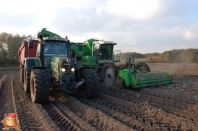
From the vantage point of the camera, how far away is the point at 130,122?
5.17 m

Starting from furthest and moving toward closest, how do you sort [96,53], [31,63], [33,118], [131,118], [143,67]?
1. [96,53]
2. [143,67]
3. [31,63]
4. [33,118]
5. [131,118]

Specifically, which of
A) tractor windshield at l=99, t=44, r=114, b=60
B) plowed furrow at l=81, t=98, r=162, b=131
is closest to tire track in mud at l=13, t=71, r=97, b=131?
plowed furrow at l=81, t=98, r=162, b=131

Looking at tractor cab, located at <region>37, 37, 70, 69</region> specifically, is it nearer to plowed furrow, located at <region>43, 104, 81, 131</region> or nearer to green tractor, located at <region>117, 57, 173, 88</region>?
plowed furrow, located at <region>43, 104, 81, 131</region>

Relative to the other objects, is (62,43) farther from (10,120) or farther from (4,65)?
(4,65)

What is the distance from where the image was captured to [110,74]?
477 inches

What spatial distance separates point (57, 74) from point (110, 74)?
4580 millimetres

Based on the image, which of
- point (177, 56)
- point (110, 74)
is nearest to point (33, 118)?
point (110, 74)

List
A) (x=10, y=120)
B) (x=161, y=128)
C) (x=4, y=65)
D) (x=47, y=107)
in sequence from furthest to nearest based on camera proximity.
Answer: (x=4, y=65)
(x=47, y=107)
(x=10, y=120)
(x=161, y=128)

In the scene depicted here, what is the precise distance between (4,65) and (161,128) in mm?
34057

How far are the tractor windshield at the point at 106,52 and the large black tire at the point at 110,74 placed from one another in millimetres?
2123

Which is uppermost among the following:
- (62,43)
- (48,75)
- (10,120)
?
(62,43)

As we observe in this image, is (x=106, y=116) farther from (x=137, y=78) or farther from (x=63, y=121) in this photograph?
(x=137, y=78)

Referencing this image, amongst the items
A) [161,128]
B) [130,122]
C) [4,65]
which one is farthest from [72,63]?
[4,65]

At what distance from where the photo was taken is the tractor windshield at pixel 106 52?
14.4 meters
